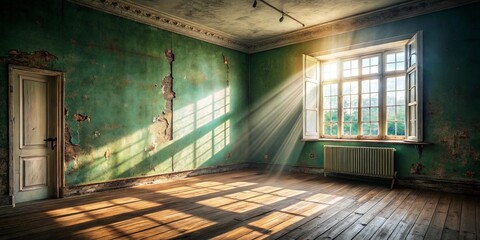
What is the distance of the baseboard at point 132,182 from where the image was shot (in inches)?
187

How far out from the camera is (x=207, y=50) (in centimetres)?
709

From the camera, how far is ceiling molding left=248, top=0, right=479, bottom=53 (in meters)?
5.16

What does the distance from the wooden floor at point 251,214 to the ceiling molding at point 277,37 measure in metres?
3.40

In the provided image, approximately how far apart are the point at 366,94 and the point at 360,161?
158cm

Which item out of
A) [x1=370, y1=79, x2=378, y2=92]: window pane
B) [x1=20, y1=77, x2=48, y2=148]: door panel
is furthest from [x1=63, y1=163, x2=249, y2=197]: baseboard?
[x1=370, y1=79, x2=378, y2=92]: window pane

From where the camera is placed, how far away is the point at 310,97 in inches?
271

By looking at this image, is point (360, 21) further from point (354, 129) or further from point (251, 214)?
point (251, 214)

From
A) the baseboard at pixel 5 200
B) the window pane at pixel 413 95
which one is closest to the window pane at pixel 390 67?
the window pane at pixel 413 95

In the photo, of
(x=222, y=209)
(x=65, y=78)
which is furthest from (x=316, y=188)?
(x=65, y=78)

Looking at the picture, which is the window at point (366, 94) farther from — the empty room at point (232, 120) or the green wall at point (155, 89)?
the green wall at point (155, 89)

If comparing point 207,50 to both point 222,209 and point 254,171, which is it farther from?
point 222,209

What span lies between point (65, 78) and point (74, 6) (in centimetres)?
127

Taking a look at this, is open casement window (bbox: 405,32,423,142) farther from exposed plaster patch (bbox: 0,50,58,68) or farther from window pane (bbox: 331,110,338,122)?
exposed plaster patch (bbox: 0,50,58,68)

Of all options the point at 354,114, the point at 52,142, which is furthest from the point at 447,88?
the point at 52,142
